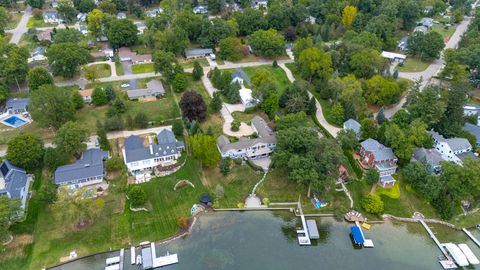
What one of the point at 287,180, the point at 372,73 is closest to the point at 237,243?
the point at 287,180

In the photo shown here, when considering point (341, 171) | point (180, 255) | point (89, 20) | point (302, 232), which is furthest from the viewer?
point (89, 20)

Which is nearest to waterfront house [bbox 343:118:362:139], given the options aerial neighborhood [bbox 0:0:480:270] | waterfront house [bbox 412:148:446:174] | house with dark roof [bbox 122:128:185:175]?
aerial neighborhood [bbox 0:0:480:270]

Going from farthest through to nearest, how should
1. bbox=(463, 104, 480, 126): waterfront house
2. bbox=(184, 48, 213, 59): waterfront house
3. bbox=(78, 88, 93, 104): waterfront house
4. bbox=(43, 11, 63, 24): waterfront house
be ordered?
bbox=(43, 11, 63, 24): waterfront house < bbox=(184, 48, 213, 59): waterfront house < bbox=(78, 88, 93, 104): waterfront house < bbox=(463, 104, 480, 126): waterfront house

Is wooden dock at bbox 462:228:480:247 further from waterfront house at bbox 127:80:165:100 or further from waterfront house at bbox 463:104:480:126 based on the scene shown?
waterfront house at bbox 127:80:165:100

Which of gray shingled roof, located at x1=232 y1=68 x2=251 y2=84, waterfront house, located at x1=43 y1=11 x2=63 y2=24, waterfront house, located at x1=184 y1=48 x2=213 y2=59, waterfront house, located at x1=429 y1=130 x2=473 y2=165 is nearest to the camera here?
waterfront house, located at x1=429 y1=130 x2=473 y2=165

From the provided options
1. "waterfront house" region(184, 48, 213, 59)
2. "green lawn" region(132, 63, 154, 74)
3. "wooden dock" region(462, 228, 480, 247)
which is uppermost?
"wooden dock" region(462, 228, 480, 247)

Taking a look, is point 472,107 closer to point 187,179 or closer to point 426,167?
point 426,167
